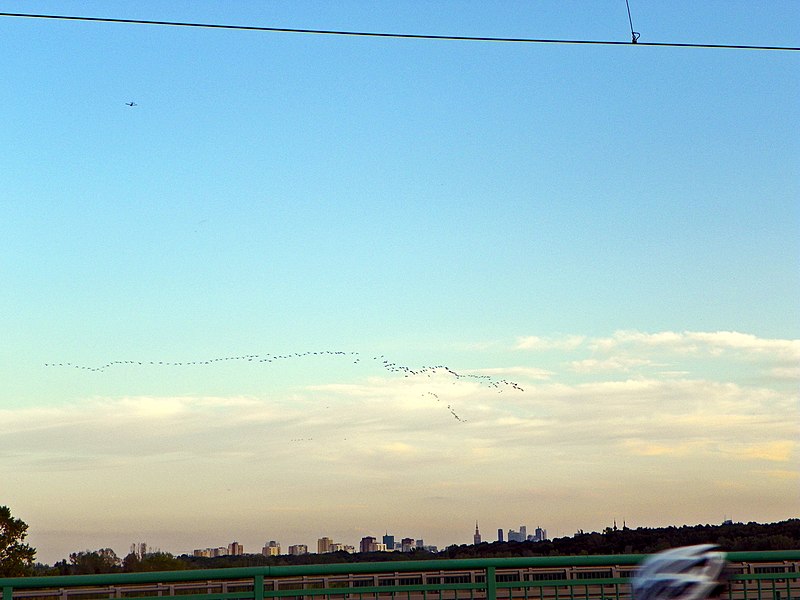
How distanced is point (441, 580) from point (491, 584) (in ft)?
1.90

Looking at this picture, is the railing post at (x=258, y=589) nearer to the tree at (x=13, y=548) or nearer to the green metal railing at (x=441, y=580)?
the green metal railing at (x=441, y=580)

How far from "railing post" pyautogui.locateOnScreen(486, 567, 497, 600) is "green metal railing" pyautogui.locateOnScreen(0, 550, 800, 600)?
0.01 meters

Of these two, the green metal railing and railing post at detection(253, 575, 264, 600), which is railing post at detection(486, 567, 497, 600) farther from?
railing post at detection(253, 575, 264, 600)

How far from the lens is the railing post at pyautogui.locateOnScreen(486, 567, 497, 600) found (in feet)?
40.8

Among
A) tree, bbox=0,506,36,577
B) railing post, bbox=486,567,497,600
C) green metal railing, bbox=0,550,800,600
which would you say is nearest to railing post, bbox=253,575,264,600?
green metal railing, bbox=0,550,800,600

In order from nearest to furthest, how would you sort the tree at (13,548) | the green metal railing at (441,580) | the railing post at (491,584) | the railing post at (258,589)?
the green metal railing at (441,580) → the railing post at (258,589) → the railing post at (491,584) → the tree at (13,548)

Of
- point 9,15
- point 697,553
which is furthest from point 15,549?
point 697,553

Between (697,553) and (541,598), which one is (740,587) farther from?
(697,553)

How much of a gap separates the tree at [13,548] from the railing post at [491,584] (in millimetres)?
78499

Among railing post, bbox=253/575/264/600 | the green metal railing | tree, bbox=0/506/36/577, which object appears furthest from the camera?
tree, bbox=0/506/36/577

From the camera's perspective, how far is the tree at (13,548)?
276 feet

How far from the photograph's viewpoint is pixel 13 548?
8631 centimetres

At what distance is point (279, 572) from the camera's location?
11773 millimetres

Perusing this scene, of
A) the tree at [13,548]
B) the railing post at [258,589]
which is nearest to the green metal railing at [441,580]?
the railing post at [258,589]
